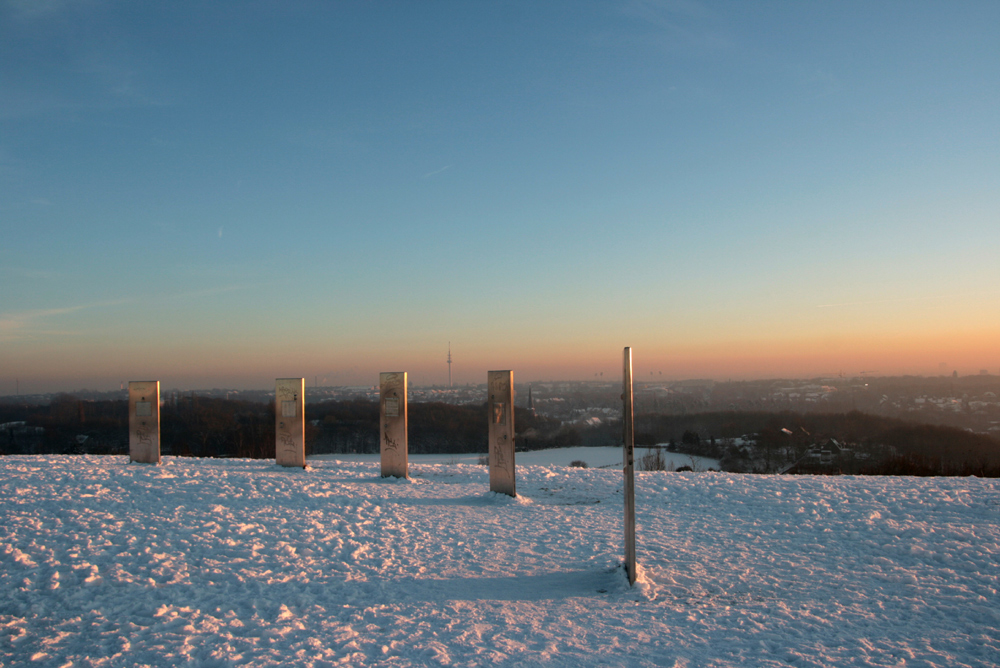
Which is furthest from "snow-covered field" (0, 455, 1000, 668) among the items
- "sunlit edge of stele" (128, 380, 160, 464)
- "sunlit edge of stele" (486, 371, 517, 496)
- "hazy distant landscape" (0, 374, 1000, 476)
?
"hazy distant landscape" (0, 374, 1000, 476)

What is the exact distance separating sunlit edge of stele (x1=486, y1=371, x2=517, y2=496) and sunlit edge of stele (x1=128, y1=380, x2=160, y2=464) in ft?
26.0

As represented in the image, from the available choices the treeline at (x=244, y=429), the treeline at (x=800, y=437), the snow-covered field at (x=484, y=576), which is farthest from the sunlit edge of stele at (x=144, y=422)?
the treeline at (x=800, y=437)

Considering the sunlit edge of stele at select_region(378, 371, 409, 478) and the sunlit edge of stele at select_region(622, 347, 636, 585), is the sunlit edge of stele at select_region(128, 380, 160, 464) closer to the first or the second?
the sunlit edge of stele at select_region(378, 371, 409, 478)

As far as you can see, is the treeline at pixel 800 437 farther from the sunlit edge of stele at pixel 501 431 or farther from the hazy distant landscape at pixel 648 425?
the sunlit edge of stele at pixel 501 431

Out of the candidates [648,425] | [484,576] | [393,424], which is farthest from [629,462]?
[648,425]

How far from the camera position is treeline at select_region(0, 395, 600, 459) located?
2992 centimetres

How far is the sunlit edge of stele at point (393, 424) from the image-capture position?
1212 cm

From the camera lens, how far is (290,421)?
13.2 m

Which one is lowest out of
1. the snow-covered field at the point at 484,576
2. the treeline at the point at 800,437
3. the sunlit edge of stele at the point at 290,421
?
the treeline at the point at 800,437

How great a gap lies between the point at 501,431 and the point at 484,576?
4623 mm

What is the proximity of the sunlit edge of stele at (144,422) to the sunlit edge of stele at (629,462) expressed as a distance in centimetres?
1145

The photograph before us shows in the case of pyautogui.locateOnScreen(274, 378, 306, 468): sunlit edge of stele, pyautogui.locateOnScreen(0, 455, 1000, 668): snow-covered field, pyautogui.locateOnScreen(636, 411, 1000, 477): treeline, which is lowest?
pyautogui.locateOnScreen(636, 411, 1000, 477): treeline

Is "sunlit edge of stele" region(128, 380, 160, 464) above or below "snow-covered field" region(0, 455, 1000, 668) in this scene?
above

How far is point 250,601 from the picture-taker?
5129 millimetres
